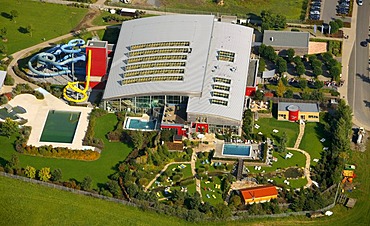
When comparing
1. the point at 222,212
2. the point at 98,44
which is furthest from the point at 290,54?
the point at 222,212

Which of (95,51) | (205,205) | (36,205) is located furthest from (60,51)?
(205,205)

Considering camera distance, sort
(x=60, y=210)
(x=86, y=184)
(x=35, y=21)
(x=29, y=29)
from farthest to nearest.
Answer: (x=35, y=21), (x=29, y=29), (x=86, y=184), (x=60, y=210)

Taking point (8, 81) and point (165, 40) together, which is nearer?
point (8, 81)

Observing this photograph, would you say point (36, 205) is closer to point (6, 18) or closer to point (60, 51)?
point (60, 51)

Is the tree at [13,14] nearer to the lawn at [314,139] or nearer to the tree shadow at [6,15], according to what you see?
the tree shadow at [6,15]

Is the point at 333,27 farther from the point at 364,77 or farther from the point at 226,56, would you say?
the point at 226,56

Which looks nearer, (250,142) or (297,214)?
(297,214)

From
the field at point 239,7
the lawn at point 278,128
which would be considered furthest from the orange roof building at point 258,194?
the field at point 239,7
